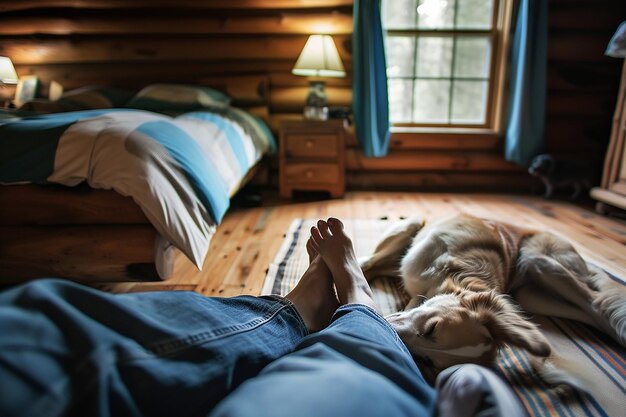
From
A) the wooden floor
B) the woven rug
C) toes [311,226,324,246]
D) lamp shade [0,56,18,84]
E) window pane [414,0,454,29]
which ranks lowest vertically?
the wooden floor

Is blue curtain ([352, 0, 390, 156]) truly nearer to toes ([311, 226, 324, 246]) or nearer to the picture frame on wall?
toes ([311, 226, 324, 246])

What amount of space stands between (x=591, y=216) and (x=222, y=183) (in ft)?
8.26

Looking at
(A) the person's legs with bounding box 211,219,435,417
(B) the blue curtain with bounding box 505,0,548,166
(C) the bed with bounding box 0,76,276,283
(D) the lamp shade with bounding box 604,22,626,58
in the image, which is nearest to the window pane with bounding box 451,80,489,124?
(B) the blue curtain with bounding box 505,0,548,166

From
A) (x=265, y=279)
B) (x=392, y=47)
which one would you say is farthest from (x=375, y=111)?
(x=265, y=279)

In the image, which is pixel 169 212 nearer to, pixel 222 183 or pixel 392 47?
pixel 222 183

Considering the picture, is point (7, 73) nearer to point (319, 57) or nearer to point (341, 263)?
point (319, 57)

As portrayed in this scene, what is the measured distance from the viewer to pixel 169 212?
142cm

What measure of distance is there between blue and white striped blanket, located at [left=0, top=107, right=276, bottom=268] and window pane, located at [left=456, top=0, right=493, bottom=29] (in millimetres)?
2786

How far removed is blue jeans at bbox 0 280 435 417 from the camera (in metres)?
0.45

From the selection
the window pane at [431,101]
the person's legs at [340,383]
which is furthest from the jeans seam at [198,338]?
the window pane at [431,101]

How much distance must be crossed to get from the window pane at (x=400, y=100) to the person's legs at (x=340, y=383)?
121 inches

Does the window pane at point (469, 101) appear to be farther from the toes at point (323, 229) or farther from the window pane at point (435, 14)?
the toes at point (323, 229)

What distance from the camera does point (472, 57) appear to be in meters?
3.51

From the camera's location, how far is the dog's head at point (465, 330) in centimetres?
97
